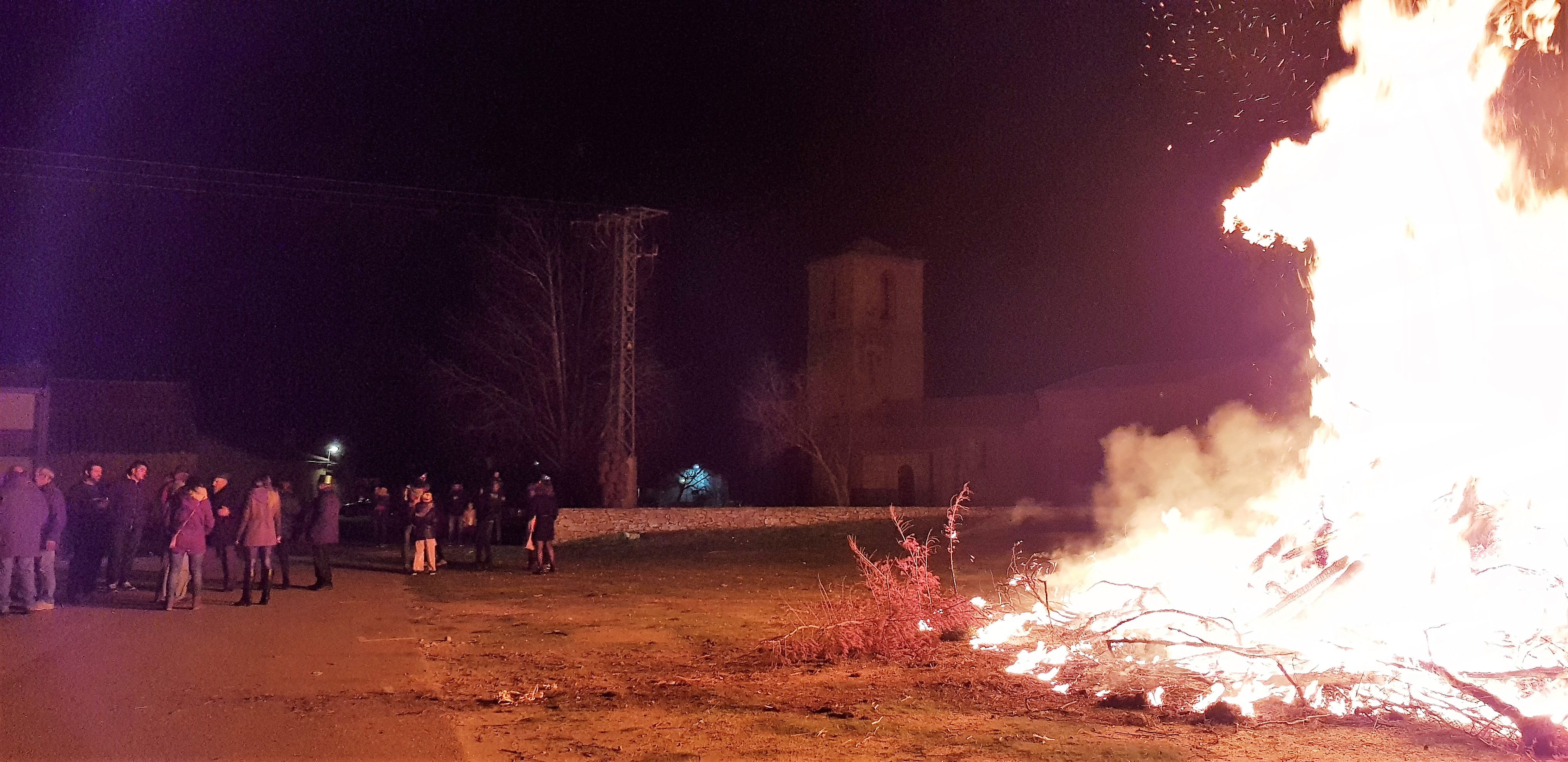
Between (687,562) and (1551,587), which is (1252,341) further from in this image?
(1551,587)

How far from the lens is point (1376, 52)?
10281 mm

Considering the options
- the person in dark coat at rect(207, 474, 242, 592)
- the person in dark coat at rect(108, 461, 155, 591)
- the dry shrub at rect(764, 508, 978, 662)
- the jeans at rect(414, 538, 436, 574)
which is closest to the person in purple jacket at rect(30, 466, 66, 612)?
the person in dark coat at rect(108, 461, 155, 591)

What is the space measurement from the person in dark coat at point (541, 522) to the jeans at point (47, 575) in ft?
21.0

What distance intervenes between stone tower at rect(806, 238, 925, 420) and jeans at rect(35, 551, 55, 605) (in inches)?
1539

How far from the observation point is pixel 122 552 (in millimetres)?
14023

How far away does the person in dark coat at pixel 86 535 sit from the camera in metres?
13.5

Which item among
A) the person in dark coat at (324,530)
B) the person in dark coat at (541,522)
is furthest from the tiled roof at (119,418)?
the person in dark coat at (324,530)

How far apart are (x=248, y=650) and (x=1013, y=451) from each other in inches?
1468

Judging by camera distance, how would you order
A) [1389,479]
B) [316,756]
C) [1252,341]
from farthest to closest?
[1252,341] → [1389,479] → [316,756]

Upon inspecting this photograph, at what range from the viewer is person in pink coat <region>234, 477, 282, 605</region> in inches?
518

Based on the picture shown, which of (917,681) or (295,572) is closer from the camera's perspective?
(917,681)

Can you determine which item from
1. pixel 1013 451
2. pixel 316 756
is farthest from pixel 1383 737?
pixel 1013 451

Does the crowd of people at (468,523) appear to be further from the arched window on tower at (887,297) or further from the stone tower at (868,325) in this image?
the arched window on tower at (887,297)

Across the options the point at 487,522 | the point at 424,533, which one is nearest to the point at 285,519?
the point at 424,533
